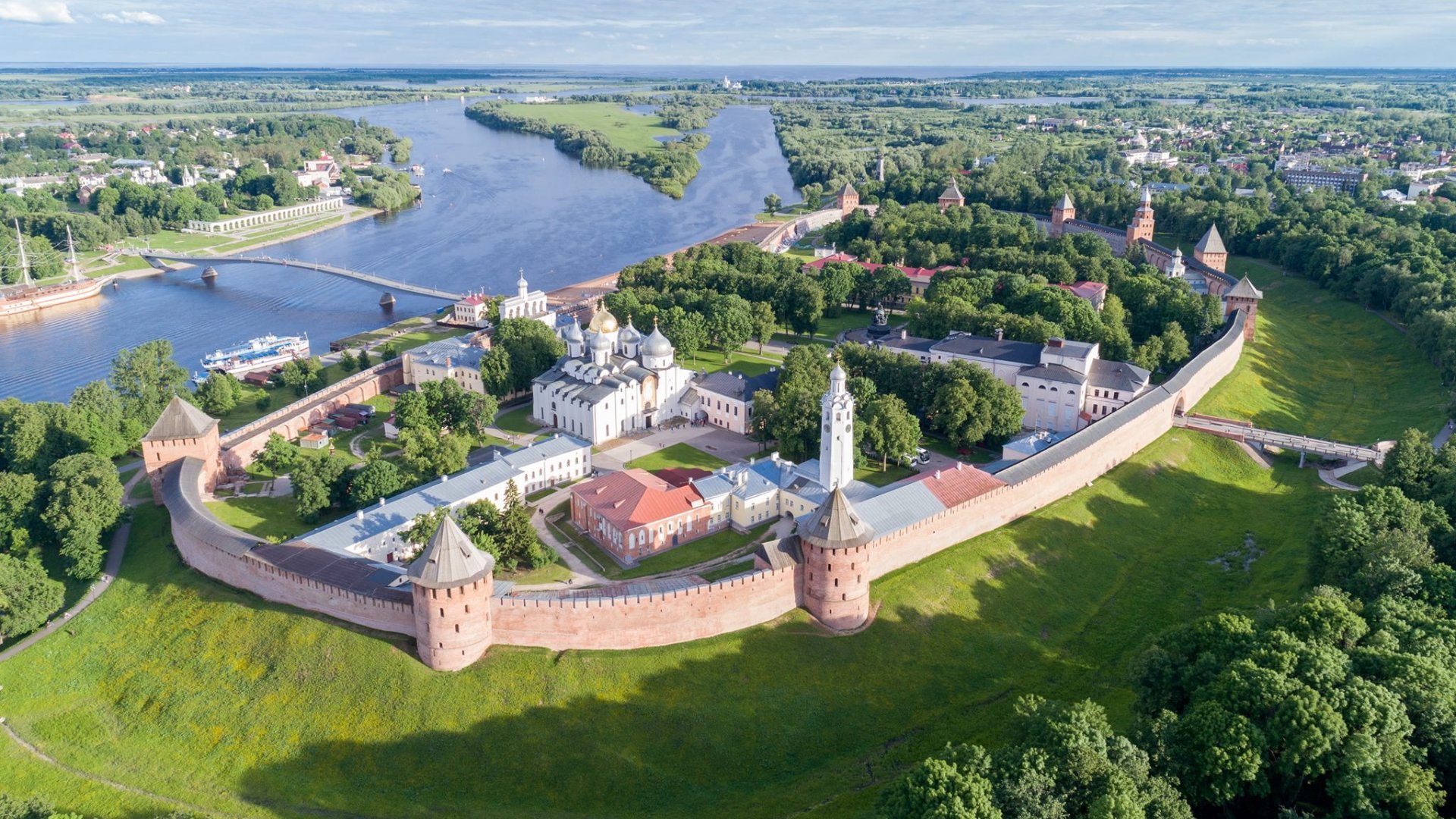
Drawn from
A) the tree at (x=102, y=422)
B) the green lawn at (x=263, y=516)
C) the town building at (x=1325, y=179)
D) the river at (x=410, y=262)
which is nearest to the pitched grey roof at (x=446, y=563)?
the green lawn at (x=263, y=516)

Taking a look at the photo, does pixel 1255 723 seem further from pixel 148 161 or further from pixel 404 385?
pixel 148 161

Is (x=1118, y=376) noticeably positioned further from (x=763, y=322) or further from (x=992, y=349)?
(x=763, y=322)

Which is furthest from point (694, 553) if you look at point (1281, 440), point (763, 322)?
point (1281, 440)

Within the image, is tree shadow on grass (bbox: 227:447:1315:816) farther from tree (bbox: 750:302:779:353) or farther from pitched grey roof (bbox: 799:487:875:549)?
tree (bbox: 750:302:779:353)

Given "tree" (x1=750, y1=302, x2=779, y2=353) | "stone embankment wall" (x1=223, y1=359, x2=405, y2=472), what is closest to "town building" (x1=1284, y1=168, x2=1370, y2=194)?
"tree" (x1=750, y1=302, x2=779, y2=353)

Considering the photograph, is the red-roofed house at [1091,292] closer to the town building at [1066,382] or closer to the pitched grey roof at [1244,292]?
the pitched grey roof at [1244,292]

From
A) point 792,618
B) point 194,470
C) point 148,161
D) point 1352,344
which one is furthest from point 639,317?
point 148,161
